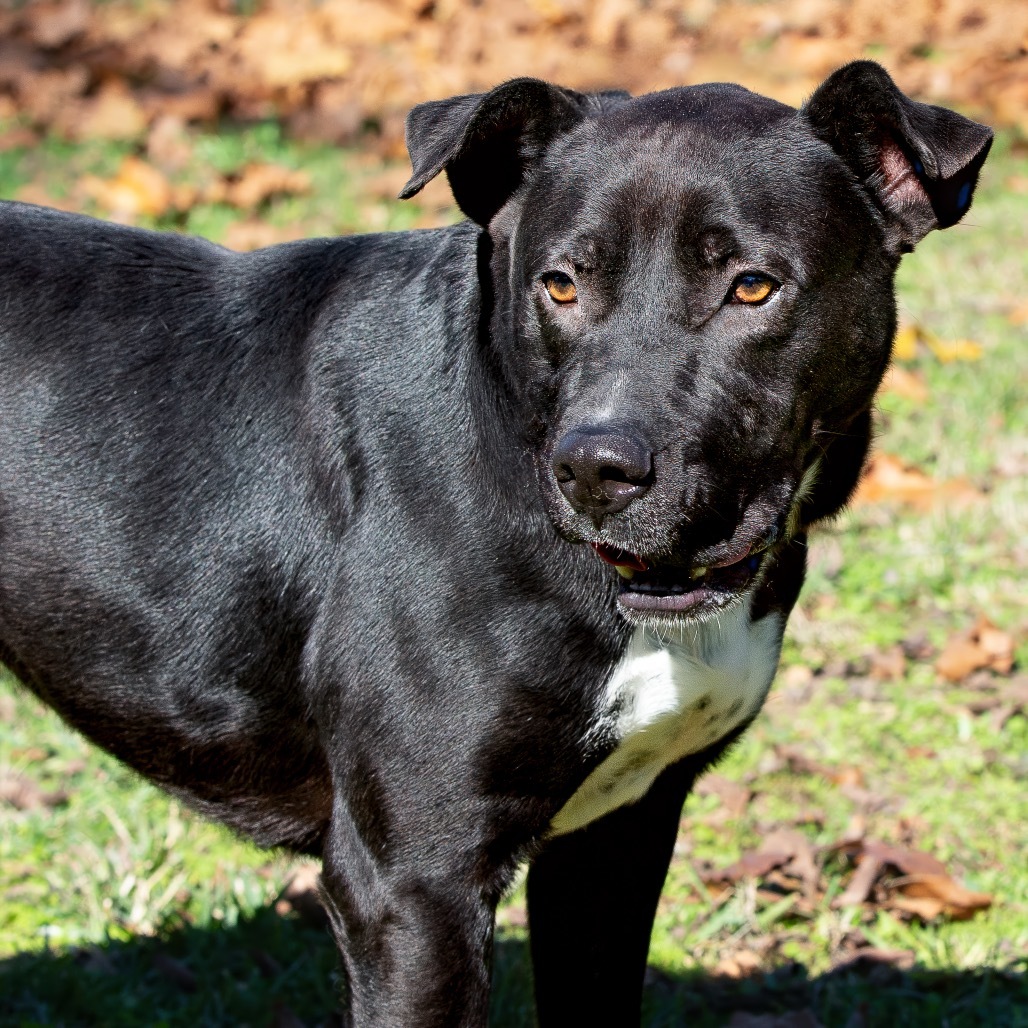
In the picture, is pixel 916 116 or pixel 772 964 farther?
pixel 772 964

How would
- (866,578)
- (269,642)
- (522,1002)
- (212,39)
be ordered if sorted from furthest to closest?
(212,39) → (866,578) → (522,1002) → (269,642)

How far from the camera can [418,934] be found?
2785 millimetres

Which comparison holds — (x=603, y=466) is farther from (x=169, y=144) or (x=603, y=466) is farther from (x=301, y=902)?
(x=169, y=144)

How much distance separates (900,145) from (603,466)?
904 mm

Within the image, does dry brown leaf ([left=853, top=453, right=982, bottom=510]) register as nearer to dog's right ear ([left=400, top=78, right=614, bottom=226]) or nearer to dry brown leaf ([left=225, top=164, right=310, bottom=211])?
dog's right ear ([left=400, top=78, right=614, bottom=226])

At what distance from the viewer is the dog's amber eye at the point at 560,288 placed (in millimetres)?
2770

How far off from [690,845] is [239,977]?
130 cm

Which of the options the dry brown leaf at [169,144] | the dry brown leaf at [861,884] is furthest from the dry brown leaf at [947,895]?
the dry brown leaf at [169,144]

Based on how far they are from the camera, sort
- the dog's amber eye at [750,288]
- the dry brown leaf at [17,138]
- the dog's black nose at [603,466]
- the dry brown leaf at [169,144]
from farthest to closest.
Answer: the dry brown leaf at [17,138] < the dry brown leaf at [169,144] < the dog's amber eye at [750,288] < the dog's black nose at [603,466]

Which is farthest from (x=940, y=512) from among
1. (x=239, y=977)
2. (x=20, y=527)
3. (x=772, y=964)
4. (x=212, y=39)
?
(x=212, y=39)

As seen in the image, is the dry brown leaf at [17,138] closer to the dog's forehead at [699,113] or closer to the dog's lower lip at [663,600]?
the dog's forehead at [699,113]

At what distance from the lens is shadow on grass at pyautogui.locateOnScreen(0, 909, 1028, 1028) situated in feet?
12.1

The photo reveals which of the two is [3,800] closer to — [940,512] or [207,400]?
[207,400]

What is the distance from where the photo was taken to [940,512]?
5.75 m
